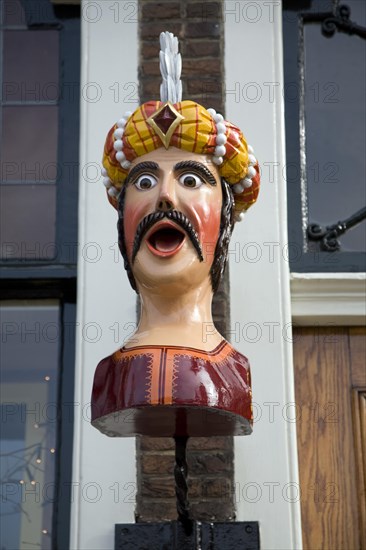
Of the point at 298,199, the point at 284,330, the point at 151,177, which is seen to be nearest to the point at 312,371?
the point at 284,330

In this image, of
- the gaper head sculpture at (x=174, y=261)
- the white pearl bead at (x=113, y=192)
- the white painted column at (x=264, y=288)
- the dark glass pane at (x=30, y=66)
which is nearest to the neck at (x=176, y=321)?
the gaper head sculpture at (x=174, y=261)

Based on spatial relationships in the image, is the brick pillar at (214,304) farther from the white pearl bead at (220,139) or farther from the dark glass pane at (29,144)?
the white pearl bead at (220,139)

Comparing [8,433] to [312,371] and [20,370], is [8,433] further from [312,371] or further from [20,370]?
[312,371]

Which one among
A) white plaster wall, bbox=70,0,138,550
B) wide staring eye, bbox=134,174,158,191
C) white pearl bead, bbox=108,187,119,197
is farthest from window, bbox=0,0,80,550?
wide staring eye, bbox=134,174,158,191

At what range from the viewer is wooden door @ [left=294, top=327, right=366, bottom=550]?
340 centimetres

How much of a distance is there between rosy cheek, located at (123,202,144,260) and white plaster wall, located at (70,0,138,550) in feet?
2.35

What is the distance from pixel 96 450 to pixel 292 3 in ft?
5.93

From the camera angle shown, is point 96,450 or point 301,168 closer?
point 96,450

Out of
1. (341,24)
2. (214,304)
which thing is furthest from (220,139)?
(341,24)

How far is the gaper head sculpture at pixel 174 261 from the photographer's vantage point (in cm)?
260

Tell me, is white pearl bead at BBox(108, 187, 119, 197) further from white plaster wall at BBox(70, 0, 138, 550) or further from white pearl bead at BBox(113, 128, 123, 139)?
white plaster wall at BBox(70, 0, 138, 550)

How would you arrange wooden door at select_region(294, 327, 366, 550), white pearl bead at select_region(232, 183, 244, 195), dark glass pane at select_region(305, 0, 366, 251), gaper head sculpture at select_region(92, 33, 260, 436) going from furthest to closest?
1. dark glass pane at select_region(305, 0, 366, 251)
2. wooden door at select_region(294, 327, 366, 550)
3. white pearl bead at select_region(232, 183, 244, 195)
4. gaper head sculpture at select_region(92, 33, 260, 436)

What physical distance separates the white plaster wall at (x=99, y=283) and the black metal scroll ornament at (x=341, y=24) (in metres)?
0.72

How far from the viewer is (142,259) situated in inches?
107
